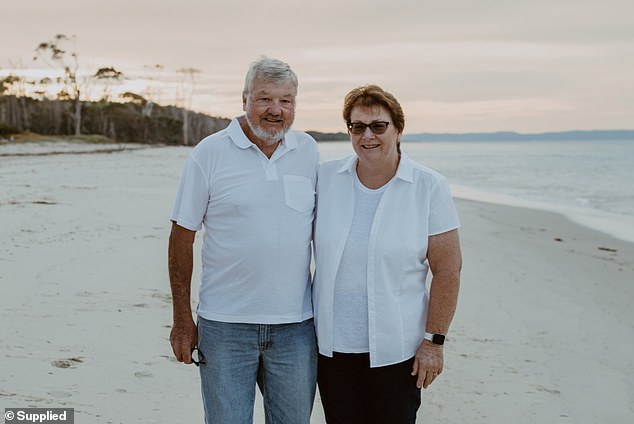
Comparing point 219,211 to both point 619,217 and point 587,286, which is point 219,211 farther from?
point 619,217

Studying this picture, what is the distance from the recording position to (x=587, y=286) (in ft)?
27.3

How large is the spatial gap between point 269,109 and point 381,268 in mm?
776

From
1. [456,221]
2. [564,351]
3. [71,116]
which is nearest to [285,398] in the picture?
[456,221]

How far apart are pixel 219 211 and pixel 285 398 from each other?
2.73 feet

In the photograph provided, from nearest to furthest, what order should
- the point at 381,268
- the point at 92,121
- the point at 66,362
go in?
the point at 381,268 → the point at 66,362 → the point at 92,121

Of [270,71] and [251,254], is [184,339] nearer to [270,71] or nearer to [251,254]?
[251,254]

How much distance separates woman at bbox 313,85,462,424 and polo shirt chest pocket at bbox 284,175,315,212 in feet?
0.18

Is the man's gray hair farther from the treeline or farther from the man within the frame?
the treeline

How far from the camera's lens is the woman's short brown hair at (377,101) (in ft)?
9.05

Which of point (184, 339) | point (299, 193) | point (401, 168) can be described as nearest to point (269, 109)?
point (299, 193)

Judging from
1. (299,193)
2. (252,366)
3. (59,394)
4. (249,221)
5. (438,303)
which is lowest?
(59,394)

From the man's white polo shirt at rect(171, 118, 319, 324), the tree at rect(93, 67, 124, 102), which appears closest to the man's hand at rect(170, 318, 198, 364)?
the man's white polo shirt at rect(171, 118, 319, 324)

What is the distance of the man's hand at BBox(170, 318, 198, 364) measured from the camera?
2971mm

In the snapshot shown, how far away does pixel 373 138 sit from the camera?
2766 millimetres
